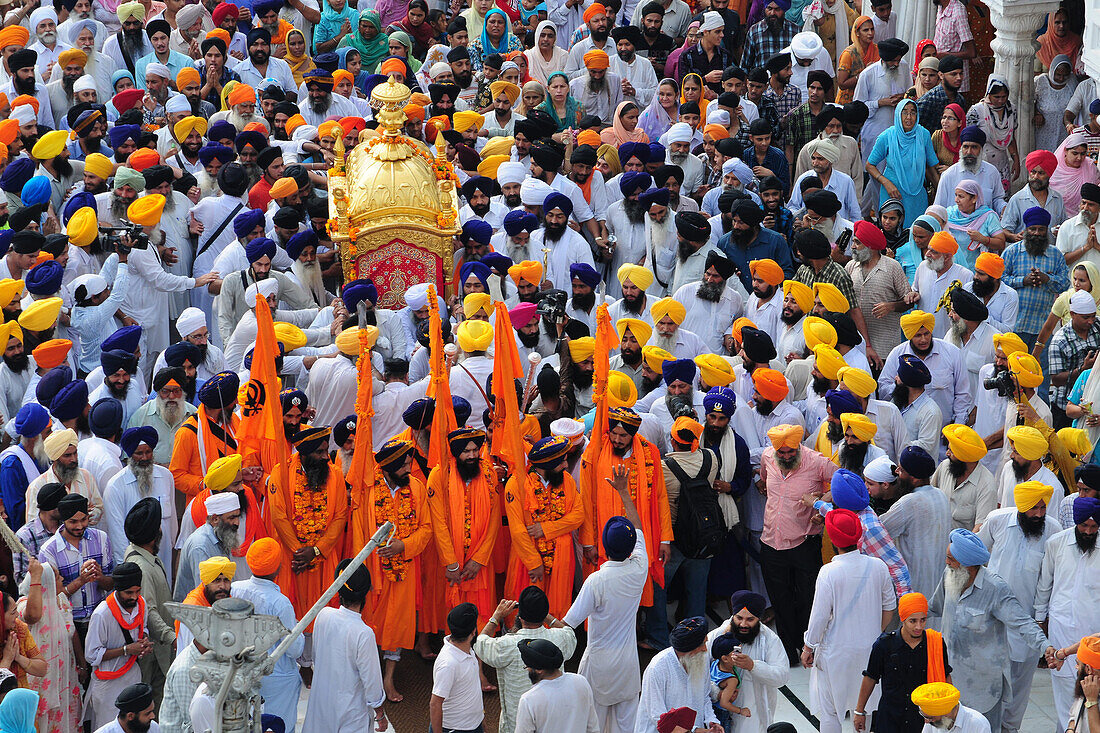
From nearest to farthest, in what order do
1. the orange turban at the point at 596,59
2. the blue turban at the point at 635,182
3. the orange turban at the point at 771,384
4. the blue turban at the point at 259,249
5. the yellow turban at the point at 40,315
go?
1. the orange turban at the point at 771,384
2. the yellow turban at the point at 40,315
3. the blue turban at the point at 259,249
4. the blue turban at the point at 635,182
5. the orange turban at the point at 596,59

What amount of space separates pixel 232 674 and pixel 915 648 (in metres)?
3.29

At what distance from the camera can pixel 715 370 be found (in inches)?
366

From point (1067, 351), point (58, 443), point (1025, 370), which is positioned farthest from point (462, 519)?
point (1067, 351)

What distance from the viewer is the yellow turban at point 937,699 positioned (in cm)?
678

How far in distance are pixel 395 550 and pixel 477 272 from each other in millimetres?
2633

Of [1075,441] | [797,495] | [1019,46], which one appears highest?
[1019,46]

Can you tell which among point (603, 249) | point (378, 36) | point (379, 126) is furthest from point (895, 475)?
point (378, 36)

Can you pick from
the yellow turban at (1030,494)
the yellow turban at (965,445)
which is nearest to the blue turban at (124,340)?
the yellow turban at (965,445)

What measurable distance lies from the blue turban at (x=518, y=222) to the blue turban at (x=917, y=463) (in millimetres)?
3738

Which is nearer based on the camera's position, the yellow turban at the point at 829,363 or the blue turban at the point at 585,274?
the yellow turban at the point at 829,363

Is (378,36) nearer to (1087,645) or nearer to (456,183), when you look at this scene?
(456,183)

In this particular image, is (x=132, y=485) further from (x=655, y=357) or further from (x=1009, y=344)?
(x=1009, y=344)

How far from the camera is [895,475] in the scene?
8.58m

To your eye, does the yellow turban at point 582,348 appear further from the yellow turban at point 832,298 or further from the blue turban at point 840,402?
the yellow turban at point 832,298
